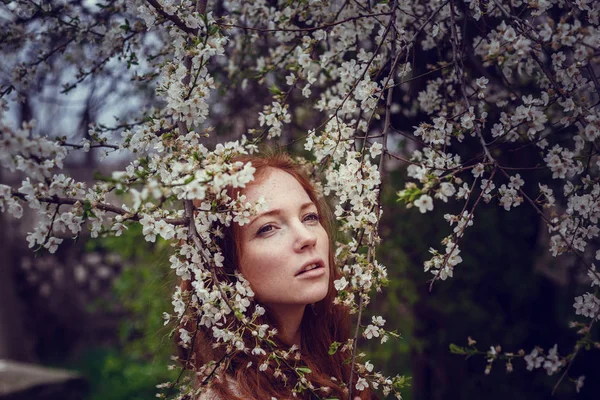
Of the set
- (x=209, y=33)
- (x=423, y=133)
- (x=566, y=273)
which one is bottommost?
(x=566, y=273)

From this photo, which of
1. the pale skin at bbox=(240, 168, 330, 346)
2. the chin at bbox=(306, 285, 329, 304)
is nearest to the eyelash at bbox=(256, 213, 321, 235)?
the pale skin at bbox=(240, 168, 330, 346)

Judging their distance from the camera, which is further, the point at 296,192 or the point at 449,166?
the point at 296,192

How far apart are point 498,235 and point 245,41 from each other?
2.06 metres

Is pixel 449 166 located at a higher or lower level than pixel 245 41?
lower

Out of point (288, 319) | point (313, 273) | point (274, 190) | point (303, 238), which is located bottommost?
point (288, 319)

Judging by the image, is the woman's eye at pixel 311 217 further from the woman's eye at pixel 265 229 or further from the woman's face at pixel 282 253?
the woman's eye at pixel 265 229

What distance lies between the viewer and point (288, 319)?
188 cm

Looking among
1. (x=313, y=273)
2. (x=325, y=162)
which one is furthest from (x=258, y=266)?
(x=325, y=162)

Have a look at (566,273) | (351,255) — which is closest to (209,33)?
(351,255)

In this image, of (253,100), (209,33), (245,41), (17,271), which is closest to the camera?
(209,33)

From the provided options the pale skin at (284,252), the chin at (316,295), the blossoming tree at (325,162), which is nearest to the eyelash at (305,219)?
the pale skin at (284,252)

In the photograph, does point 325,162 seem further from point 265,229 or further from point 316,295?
point 316,295

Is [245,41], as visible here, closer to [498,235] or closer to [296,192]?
[296,192]

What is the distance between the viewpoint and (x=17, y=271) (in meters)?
6.42
